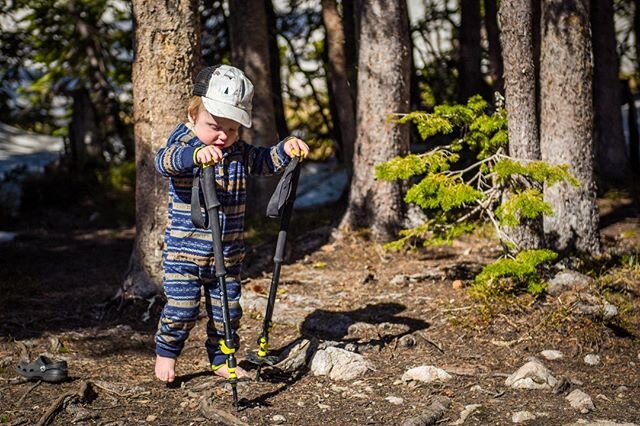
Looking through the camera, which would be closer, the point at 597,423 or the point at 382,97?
the point at 597,423

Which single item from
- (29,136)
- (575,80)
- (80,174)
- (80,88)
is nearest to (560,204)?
(575,80)

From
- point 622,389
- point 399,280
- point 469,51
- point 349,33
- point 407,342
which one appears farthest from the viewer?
point 349,33

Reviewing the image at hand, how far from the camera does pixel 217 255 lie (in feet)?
16.7

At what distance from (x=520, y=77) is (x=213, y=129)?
306cm

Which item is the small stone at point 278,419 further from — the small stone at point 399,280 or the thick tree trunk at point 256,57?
the thick tree trunk at point 256,57

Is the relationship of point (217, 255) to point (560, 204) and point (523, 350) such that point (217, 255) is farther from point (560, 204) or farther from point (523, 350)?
point (560, 204)

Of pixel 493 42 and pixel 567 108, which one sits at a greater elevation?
pixel 493 42

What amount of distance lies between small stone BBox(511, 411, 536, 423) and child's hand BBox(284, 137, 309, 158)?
201 cm

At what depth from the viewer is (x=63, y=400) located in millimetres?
5379

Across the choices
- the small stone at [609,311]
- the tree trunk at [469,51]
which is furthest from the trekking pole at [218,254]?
the tree trunk at [469,51]

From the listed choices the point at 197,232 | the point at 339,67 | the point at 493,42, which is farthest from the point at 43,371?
the point at 493,42

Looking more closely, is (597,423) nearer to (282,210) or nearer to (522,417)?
(522,417)

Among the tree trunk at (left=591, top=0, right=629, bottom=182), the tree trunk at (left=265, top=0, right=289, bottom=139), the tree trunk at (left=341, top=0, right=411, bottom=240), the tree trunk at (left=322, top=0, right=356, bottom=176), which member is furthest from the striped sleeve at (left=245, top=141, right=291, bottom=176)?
the tree trunk at (left=265, top=0, right=289, bottom=139)

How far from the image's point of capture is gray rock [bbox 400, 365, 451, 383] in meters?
5.84
